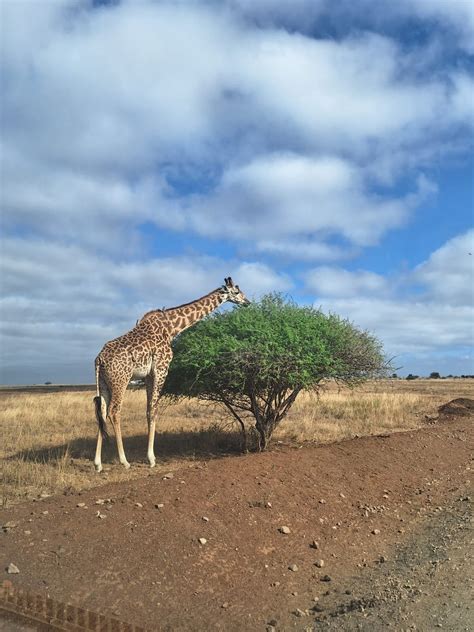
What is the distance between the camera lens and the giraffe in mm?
12250

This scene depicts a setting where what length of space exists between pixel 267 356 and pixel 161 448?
193 inches

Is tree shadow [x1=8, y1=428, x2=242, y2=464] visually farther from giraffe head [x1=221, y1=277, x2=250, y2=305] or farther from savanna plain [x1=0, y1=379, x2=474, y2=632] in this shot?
giraffe head [x1=221, y1=277, x2=250, y2=305]

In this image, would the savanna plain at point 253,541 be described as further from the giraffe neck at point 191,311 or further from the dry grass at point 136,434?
the giraffe neck at point 191,311

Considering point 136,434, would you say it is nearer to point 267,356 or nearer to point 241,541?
point 267,356

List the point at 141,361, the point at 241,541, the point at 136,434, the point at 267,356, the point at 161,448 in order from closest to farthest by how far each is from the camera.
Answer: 1. the point at 241,541
2. the point at 267,356
3. the point at 141,361
4. the point at 161,448
5. the point at 136,434

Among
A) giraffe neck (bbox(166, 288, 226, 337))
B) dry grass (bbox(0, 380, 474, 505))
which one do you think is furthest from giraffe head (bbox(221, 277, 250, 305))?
→ dry grass (bbox(0, 380, 474, 505))

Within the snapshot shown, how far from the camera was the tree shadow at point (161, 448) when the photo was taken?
1382cm

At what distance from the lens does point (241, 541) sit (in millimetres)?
7402

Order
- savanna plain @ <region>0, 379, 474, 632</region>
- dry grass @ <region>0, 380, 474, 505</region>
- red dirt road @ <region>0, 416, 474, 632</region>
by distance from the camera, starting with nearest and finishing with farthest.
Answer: savanna plain @ <region>0, 379, 474, 632</region> → red dirt road @ <region>0, 416, 474, 632</region> → dry grass @ <region>0, 380, 474, 505</region>

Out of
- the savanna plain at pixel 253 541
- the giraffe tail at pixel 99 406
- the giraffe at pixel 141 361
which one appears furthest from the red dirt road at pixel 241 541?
the giraffe tail at pixel 99 406

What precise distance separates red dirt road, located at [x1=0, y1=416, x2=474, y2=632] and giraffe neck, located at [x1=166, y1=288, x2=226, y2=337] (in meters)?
4.40

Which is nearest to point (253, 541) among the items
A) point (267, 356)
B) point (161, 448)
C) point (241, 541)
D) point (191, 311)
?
point (241, 541)

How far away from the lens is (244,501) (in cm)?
848

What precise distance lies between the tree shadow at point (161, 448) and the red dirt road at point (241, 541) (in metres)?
4.01
